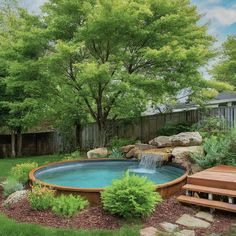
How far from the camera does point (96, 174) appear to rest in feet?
27.9

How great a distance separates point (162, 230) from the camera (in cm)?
423

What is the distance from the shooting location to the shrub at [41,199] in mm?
4957

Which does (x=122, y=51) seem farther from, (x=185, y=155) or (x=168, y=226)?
(x=168, y=226)

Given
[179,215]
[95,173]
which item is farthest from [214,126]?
[179,215]

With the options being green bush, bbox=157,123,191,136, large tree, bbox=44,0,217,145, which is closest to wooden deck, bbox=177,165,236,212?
large tree, bbox=44,0,217,145

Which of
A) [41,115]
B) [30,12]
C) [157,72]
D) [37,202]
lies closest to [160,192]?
[37,202]

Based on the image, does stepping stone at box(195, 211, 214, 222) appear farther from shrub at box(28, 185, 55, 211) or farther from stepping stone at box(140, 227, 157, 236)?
shrub at box(28, 185, 55, 211)

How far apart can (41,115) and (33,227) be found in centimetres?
944

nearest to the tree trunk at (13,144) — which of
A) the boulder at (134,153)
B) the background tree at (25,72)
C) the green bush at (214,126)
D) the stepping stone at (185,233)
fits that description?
the background tree at (25,72)

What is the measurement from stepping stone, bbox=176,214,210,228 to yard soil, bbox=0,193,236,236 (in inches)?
3.3

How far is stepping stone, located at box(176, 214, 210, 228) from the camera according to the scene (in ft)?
14.6

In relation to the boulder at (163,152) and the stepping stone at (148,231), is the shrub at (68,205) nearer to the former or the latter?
the stepping stone at (148,231)

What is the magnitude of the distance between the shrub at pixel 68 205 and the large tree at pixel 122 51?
5.24 metres

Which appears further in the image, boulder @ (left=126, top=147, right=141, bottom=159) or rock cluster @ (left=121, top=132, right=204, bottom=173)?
boulder @ (left=126, top=147, right=141, bottom=159)
